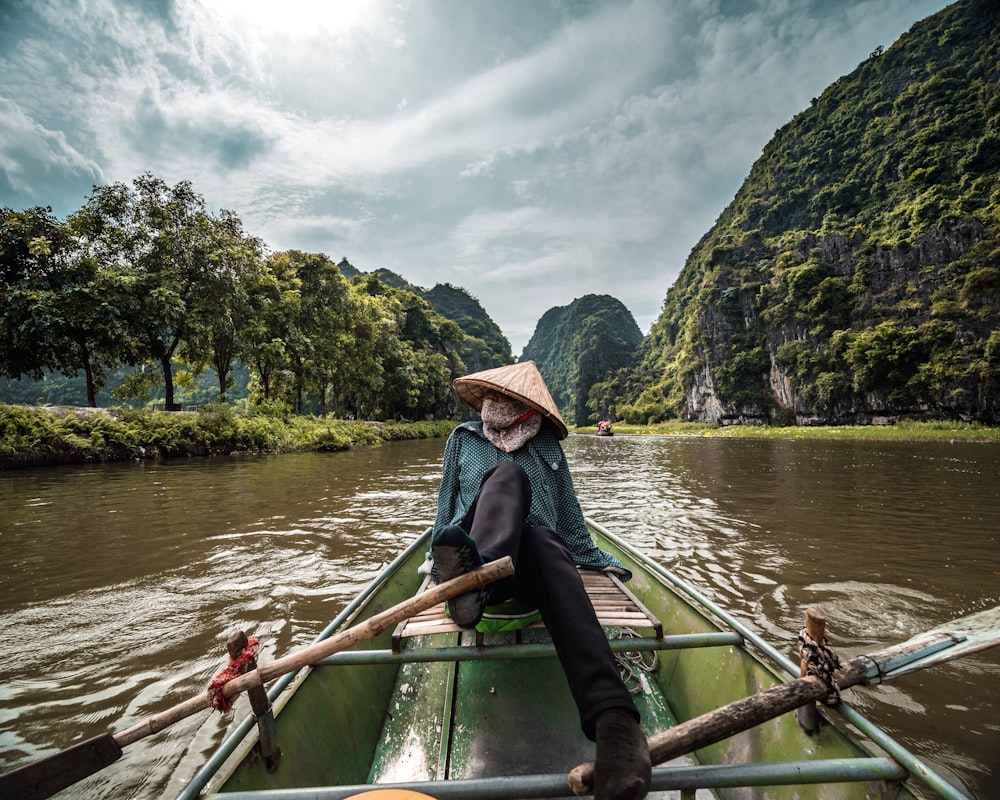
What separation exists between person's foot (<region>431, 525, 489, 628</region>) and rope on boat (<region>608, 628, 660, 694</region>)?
1.05m

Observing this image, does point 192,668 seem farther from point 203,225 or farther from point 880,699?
point 203,225

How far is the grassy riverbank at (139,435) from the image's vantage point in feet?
34.9

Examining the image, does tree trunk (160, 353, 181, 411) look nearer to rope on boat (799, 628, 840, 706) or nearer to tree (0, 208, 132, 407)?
tree (0, 208, 132, 407)

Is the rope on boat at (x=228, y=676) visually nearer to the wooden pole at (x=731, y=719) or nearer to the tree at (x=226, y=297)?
the wooden pole at (x=731, y=719)

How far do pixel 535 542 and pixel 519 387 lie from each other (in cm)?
86

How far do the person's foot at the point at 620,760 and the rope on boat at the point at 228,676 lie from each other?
1044 millimetres

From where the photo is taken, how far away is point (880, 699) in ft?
7.82

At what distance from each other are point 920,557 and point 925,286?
39749 mm

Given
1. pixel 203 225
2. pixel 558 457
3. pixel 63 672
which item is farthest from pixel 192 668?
pixel 203 225

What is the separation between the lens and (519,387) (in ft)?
7.43

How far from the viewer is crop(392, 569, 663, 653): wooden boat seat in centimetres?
172

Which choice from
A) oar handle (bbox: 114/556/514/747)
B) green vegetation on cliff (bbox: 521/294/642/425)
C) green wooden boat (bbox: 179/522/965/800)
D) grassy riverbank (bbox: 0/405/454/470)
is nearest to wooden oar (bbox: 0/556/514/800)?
oar handle (bbox: 114/556/514/747)

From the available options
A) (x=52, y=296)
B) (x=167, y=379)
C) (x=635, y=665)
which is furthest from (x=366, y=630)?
(x=167, y=379)

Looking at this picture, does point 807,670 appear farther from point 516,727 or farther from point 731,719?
point 516,727
